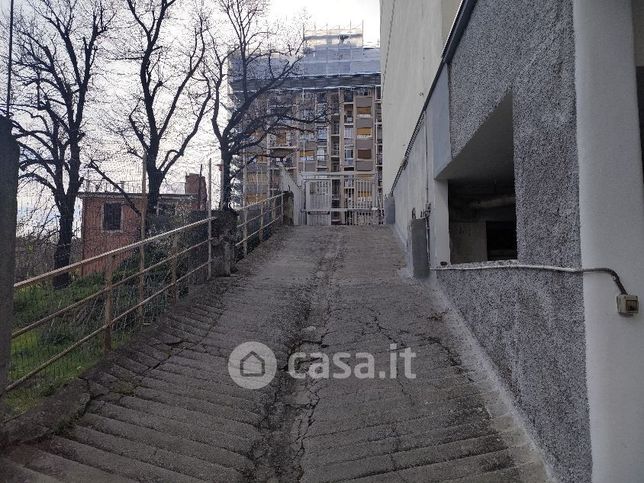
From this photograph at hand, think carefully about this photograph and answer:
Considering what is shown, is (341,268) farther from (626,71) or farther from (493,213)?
(626,71)

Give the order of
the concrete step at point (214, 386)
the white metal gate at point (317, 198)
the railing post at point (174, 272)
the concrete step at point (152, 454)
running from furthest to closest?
the white metal gate at point (317, 198) → the railing post at point (174, 272) → the concrete step at point (214, 386) → the concrete step at point (152, 454)

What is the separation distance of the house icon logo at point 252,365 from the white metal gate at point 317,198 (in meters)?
12.9

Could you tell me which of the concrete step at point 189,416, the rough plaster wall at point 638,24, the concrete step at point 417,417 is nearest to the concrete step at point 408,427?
the concrete step at point 417,417

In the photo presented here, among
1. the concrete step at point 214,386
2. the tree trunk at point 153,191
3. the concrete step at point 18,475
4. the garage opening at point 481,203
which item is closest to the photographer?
the concrete step at point 18,475

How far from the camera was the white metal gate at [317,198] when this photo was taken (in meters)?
17.4

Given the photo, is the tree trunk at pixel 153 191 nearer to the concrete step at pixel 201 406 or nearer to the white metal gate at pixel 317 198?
the white metal gate at pixel 317 198

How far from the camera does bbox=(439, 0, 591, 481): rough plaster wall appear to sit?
7.18 ft

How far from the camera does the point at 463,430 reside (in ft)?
9.94

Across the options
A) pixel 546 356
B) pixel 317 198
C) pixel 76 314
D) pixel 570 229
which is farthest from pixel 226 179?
pixel 570 229

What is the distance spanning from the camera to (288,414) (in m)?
3.70

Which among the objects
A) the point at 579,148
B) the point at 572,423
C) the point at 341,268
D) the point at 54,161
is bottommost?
the point at 572,423

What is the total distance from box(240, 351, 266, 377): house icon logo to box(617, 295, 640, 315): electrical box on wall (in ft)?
10.0

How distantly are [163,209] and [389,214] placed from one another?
7545mm

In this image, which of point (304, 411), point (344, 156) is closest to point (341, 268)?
point (304, 411)
